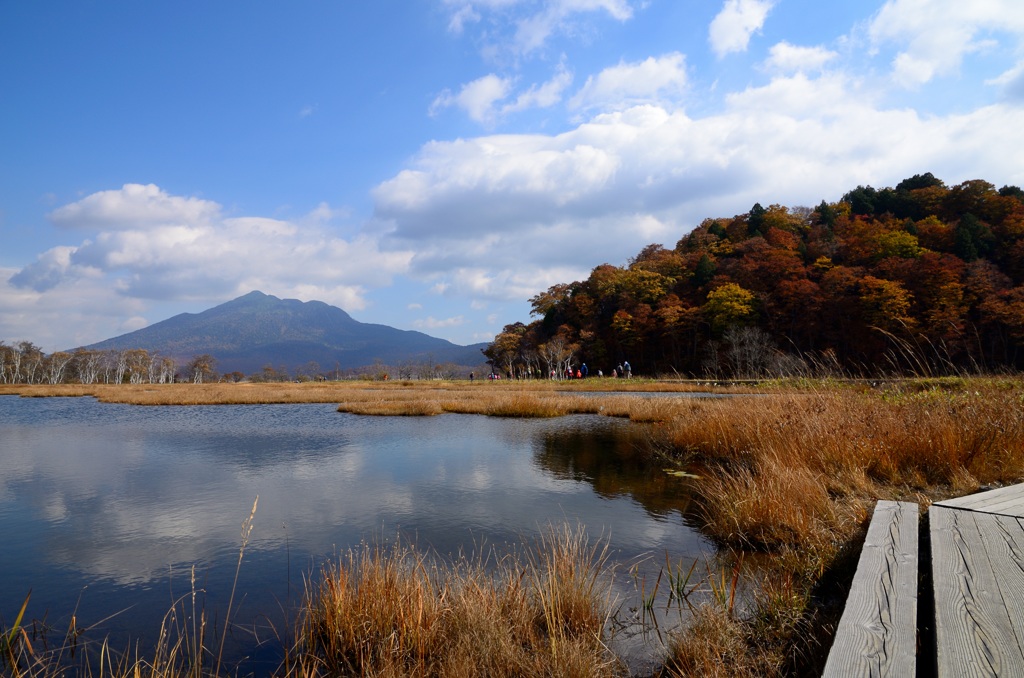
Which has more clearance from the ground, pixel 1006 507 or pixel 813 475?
pixel 1006 507

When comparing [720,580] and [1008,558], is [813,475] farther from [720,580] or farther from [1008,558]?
[1008,558]

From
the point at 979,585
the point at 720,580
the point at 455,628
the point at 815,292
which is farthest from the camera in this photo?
the point at 815,292

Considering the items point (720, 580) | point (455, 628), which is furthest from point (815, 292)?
point (455, 628)

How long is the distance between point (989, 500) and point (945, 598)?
254 centimetres

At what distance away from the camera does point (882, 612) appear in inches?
107

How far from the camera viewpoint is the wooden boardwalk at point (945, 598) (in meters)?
2.21

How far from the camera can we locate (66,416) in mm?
21453

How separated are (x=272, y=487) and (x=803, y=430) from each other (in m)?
8.24

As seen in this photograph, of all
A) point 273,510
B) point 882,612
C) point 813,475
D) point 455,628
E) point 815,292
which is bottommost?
point 273,510

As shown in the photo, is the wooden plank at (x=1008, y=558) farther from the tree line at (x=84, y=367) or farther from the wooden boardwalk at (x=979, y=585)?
the tree line at (x=84, y=367)

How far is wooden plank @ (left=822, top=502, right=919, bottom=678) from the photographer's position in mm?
2232

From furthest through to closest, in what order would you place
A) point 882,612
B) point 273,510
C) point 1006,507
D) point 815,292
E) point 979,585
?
1. point 815,292
2. point 273,510
3. point 1006,507
4. point 979,585
5. point 882,612

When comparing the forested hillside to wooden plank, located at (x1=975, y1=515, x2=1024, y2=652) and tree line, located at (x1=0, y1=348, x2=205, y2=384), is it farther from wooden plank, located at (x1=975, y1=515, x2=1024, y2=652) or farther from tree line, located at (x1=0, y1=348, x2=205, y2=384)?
tree line, located at (x1=0, y1=348, x2=205, y2=384)

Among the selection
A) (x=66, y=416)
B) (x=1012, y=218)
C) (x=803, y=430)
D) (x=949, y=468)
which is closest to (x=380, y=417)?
(x=66, y=416)
